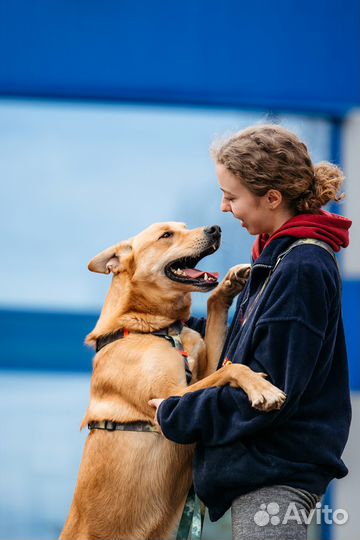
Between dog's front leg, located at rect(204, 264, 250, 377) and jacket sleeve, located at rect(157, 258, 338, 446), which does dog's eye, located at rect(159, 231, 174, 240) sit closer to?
dog's front leg, located at rect(204, 264, 250, 377)

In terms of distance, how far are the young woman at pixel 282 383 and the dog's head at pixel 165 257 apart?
2.15 ft

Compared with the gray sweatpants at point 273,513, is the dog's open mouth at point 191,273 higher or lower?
higher

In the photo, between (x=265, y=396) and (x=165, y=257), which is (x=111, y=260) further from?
(x=265, y=396)

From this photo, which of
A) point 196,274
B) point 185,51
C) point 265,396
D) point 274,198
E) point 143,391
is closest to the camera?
point 265,396

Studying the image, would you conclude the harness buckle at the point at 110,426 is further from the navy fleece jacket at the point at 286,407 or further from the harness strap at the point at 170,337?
the navy fleece jacket at the point at 286,407

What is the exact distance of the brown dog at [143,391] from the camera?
271 centimetres

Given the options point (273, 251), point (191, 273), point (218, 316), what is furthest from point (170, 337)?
point (273, 251)

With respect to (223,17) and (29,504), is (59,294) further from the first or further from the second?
(223,17)

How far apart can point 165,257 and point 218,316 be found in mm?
327

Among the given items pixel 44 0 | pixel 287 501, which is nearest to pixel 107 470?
pixel 287 501

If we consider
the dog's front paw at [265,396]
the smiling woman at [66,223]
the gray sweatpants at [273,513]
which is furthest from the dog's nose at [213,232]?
the smiling woman at [66,223]

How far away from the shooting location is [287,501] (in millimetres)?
2174

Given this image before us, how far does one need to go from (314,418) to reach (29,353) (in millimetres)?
2632

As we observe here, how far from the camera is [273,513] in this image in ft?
7.10
